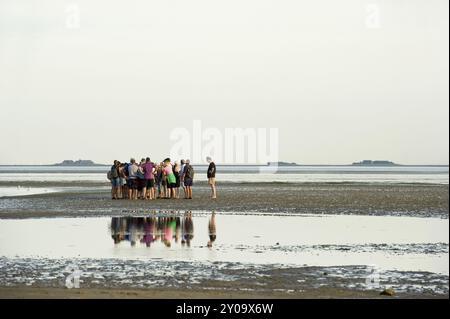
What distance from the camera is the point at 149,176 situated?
116 ft

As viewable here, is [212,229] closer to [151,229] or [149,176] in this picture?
[151,229]

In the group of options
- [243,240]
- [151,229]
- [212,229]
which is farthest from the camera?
Answer: [212,229]

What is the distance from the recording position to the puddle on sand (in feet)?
51.2

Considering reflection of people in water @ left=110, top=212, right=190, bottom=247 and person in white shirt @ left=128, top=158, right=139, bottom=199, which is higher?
person in white shirt @ left=128, top=158, right=139, bottom=199

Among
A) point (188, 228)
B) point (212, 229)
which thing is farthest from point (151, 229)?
point (212, 229)

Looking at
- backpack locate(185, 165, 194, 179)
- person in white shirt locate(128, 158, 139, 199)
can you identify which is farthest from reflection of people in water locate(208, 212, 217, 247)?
person in white shirt locate(128, 158, 139, 199)

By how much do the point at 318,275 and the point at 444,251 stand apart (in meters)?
4.58

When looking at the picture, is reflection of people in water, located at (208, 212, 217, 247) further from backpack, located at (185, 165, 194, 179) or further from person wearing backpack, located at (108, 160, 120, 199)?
person wearing backpack, located at (108, 160, 120, 199)

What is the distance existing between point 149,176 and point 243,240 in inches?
662

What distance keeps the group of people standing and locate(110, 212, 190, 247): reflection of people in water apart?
8651 millimetres
